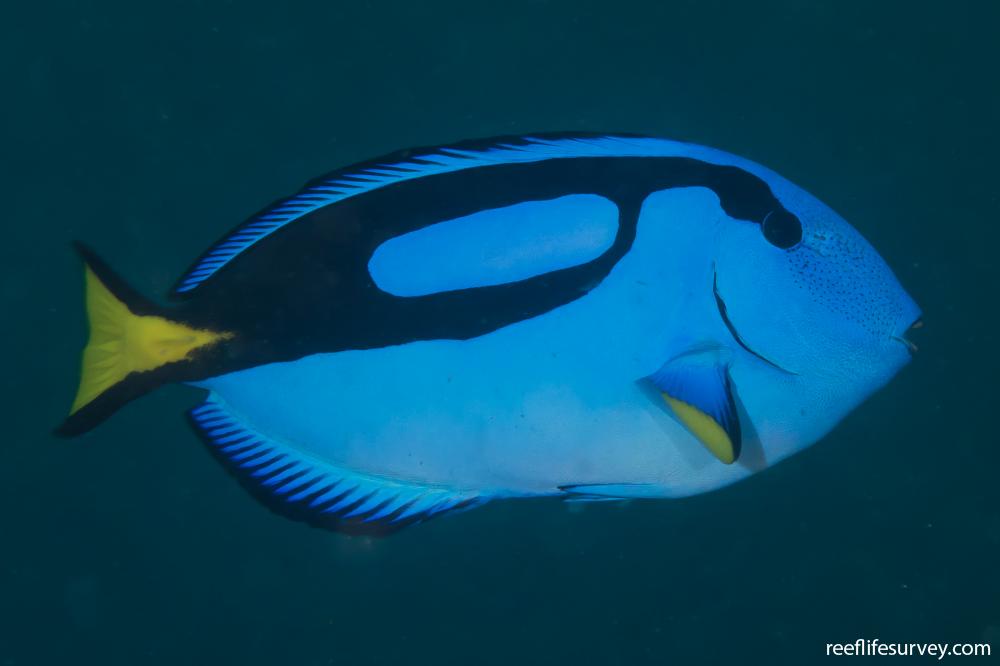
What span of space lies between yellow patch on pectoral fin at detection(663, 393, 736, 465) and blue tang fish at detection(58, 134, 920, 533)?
6 centimetres

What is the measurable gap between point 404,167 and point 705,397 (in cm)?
76

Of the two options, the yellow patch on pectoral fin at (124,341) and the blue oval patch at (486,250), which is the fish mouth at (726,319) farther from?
the yellow patch on pectoral fin at (124,341)

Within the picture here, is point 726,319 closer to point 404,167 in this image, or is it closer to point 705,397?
point 705,397

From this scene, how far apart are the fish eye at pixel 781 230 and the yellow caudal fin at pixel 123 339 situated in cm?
115

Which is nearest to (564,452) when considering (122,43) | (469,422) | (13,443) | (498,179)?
(469,422)

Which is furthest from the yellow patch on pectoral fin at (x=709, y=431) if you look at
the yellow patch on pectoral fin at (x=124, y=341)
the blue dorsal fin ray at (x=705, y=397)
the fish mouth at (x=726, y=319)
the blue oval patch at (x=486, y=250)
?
the yellow patch on pectoral fin at (x=124, y=341)

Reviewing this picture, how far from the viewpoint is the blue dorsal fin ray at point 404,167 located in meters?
1.38

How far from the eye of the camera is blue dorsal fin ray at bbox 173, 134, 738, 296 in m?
1.38

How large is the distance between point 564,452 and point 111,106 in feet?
16.4

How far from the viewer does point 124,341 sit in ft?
4.56

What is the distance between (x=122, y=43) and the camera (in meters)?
4.91

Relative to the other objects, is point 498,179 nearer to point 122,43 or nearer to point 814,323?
point 814,323

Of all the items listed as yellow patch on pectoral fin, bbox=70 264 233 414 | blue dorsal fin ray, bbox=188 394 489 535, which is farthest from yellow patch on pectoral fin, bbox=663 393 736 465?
yellow patch on pectoral fin, bbox=70 264 233 414

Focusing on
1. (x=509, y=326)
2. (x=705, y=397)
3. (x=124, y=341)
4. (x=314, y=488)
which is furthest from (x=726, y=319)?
(x=124, y=341)
